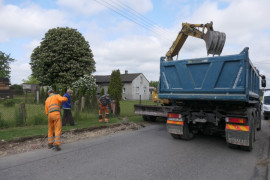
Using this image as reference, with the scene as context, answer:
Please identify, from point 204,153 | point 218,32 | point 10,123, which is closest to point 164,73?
point 204,153

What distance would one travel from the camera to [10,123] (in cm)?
867

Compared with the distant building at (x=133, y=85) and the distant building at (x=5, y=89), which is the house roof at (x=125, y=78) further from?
the distant building at (x=5, y=89)

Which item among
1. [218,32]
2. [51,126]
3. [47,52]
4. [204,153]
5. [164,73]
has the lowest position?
[204,153]

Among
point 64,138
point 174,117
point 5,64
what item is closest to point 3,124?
point 64,138

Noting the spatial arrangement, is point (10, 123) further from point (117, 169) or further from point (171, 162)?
point (171, 162)

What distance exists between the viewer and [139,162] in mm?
4871

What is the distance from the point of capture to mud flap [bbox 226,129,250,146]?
18.8ft

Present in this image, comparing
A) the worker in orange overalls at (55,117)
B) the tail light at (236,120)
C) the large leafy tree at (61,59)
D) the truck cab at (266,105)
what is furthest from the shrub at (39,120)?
the large leafy tree at (61,59)

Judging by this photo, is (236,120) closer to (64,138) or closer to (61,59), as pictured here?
(64,138)

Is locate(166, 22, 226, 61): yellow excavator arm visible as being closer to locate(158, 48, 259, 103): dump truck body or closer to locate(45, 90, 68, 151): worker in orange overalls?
locate(158, 48, 259, 103): dump truck body

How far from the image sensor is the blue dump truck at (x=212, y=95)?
18.5ft

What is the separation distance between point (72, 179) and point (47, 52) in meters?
27.8

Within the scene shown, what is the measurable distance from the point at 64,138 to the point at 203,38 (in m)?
6.85

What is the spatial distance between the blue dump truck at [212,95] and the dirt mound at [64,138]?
110 inches
